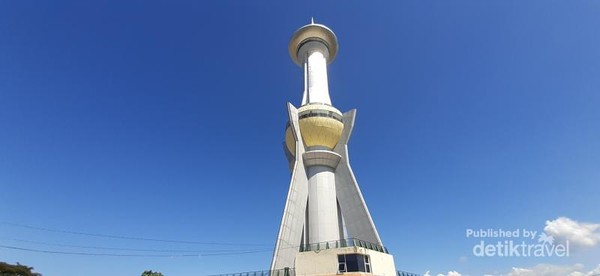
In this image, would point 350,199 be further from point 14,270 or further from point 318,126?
point 14,270

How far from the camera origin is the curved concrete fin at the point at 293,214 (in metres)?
31.7

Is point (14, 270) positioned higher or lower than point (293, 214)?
lower

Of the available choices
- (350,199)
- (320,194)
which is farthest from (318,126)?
(350,199)

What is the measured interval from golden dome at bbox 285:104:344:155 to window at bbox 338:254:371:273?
15.4 m

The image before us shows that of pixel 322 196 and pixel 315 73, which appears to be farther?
pixel 315 73

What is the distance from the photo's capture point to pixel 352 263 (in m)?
27.6

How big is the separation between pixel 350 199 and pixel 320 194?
3507 millimetres

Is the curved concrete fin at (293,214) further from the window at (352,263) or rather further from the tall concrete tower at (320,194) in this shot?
the window at (352,263)

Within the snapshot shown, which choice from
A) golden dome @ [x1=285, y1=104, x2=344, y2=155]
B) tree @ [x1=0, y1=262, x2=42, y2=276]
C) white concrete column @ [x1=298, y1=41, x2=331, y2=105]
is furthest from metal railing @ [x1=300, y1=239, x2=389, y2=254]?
tree @ [x1=0, y1=262, x2=42, y2=276]

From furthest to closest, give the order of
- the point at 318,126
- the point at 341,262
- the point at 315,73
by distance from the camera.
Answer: the point at 315,73 < the point at 318,126 < the point at 341,262

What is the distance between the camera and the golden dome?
130ft

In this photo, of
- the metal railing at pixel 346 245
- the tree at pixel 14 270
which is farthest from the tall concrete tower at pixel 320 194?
the tree at pixel 14 270

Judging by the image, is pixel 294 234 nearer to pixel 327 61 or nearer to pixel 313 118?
pixel 313 118

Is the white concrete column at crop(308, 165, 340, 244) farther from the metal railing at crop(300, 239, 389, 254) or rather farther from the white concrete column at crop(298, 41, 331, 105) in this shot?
the white concrete column at crop(298, 41, 331, 105)
